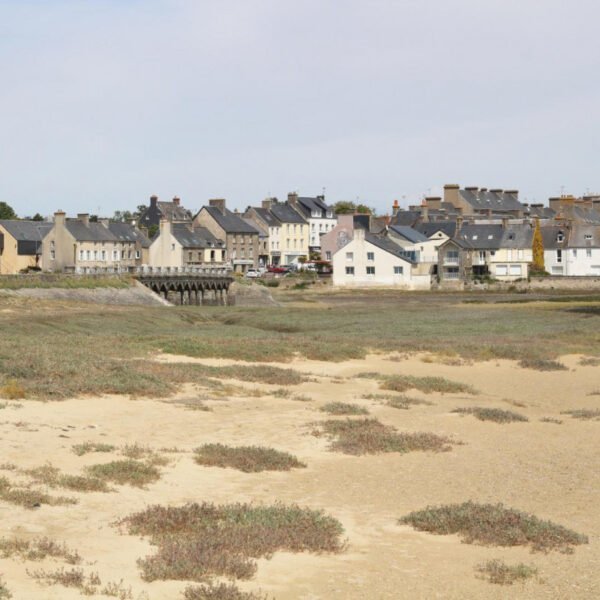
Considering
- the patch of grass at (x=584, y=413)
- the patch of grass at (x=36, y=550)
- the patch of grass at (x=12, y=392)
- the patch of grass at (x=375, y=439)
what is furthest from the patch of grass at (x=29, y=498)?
the patch of grass at (x=584, y=413)

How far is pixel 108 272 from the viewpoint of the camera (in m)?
Answer: 100

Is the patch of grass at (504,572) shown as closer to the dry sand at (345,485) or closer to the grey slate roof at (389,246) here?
the dry sand at (345,485)

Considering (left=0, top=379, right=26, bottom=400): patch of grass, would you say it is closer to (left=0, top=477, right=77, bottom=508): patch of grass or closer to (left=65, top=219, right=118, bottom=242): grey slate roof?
(left=0, top=477, right=77, bottom=508): patch of grass

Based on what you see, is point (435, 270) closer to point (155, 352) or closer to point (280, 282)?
point (280, 282)

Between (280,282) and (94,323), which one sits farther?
(280,282)

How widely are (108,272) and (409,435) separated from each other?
257 feet

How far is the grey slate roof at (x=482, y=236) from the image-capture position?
13912 cm

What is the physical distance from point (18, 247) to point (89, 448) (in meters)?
120

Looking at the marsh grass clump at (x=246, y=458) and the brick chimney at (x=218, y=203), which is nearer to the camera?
the marsh grass clump at (x=246, y=458)

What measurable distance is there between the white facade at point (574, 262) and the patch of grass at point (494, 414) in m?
112

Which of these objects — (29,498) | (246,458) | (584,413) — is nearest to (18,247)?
(584,413)

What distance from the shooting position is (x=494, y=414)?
28844 millimetres

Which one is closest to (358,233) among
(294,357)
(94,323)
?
(94,323)

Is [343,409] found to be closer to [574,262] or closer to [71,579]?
[71,579]
